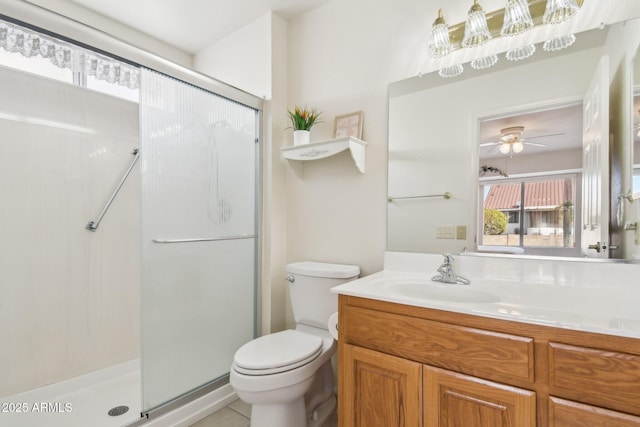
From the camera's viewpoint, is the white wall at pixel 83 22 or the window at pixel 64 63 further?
the window at pixel 64 63

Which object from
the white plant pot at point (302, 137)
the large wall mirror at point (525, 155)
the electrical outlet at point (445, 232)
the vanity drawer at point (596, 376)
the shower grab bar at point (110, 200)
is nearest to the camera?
the vanity drawer at point (596, 376)

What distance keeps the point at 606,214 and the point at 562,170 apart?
0.24 meters

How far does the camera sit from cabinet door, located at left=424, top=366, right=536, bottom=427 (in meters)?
0.91

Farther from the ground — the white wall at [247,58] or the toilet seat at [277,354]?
the white wall at [247,58]

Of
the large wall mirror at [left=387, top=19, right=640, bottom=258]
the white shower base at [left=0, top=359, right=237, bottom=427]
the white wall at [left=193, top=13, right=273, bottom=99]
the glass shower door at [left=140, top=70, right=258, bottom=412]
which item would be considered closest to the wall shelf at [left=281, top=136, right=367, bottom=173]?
the large wall mirror at [left=387, top=19, right=640, bottom=258]

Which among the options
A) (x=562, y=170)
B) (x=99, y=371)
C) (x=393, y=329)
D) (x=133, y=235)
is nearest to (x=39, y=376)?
(x=99, y=371)

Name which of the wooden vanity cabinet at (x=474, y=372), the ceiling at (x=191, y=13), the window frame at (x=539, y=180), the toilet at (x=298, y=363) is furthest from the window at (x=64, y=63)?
the window frame at (x=539, y=180)

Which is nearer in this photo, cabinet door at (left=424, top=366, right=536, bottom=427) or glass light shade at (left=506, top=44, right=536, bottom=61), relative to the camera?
cabinet door at (left=424, top=366, right=536, bottom=427)

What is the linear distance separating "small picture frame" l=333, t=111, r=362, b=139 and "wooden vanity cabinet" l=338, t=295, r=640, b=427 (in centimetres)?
106

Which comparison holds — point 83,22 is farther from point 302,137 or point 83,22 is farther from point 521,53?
point 521,53

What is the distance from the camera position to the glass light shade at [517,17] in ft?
4.39

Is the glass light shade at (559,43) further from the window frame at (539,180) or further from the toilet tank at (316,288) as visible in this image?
the toilet tank at (316,288)

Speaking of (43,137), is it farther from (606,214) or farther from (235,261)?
(606,214)

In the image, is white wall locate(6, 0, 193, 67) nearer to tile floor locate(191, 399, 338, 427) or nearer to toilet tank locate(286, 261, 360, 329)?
toilet tank locate(286, 261, 360, 329)
